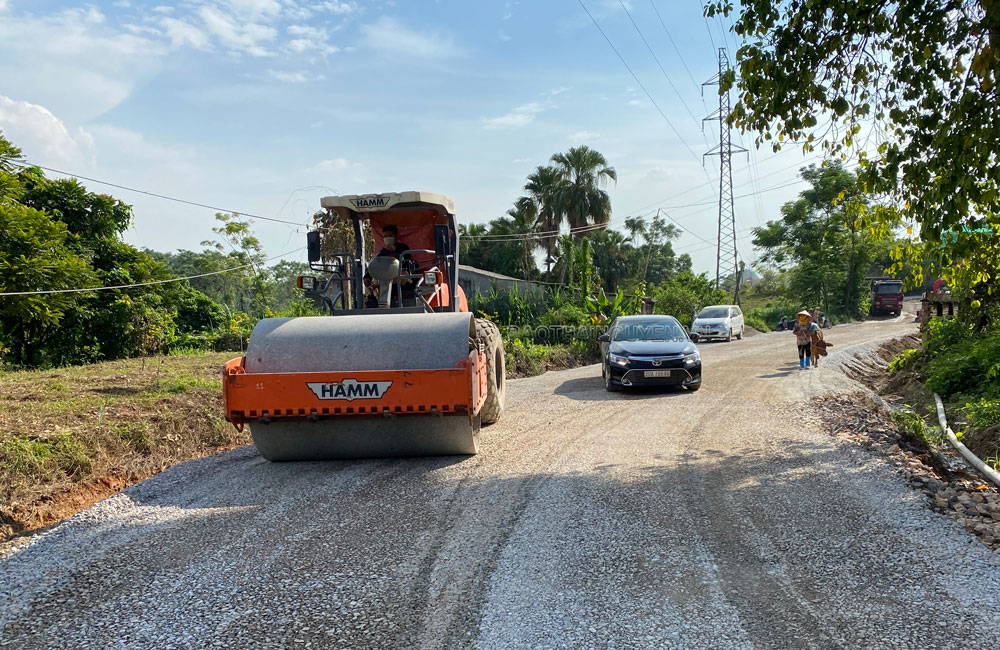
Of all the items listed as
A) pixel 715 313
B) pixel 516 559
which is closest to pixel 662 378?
pixel 516 559

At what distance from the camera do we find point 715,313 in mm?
32125

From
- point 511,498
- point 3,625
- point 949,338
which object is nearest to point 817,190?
point 949,338

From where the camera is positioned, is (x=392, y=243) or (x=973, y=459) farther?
(x=392, y=243)

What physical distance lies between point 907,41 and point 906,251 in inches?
91.4

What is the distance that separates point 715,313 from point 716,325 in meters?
1.30

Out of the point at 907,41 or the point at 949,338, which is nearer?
the point at 907,41

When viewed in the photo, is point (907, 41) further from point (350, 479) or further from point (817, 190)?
point (817, 190)

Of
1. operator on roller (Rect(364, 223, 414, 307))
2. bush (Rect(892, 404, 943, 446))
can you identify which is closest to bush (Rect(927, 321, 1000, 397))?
bush (Rect(892, 404, 943, 446))

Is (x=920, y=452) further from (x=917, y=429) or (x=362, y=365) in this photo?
(x=362, y=365)

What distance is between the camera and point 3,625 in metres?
3.79

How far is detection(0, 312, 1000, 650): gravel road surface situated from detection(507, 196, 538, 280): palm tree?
122 feet

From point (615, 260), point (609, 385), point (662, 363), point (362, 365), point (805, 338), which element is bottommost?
point (609, 385)

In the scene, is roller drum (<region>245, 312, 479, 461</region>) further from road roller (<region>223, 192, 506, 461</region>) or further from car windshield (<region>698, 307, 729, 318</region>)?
car windshield (<region>698, 307, 729, 318</region>)

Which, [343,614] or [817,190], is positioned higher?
[817,190]
